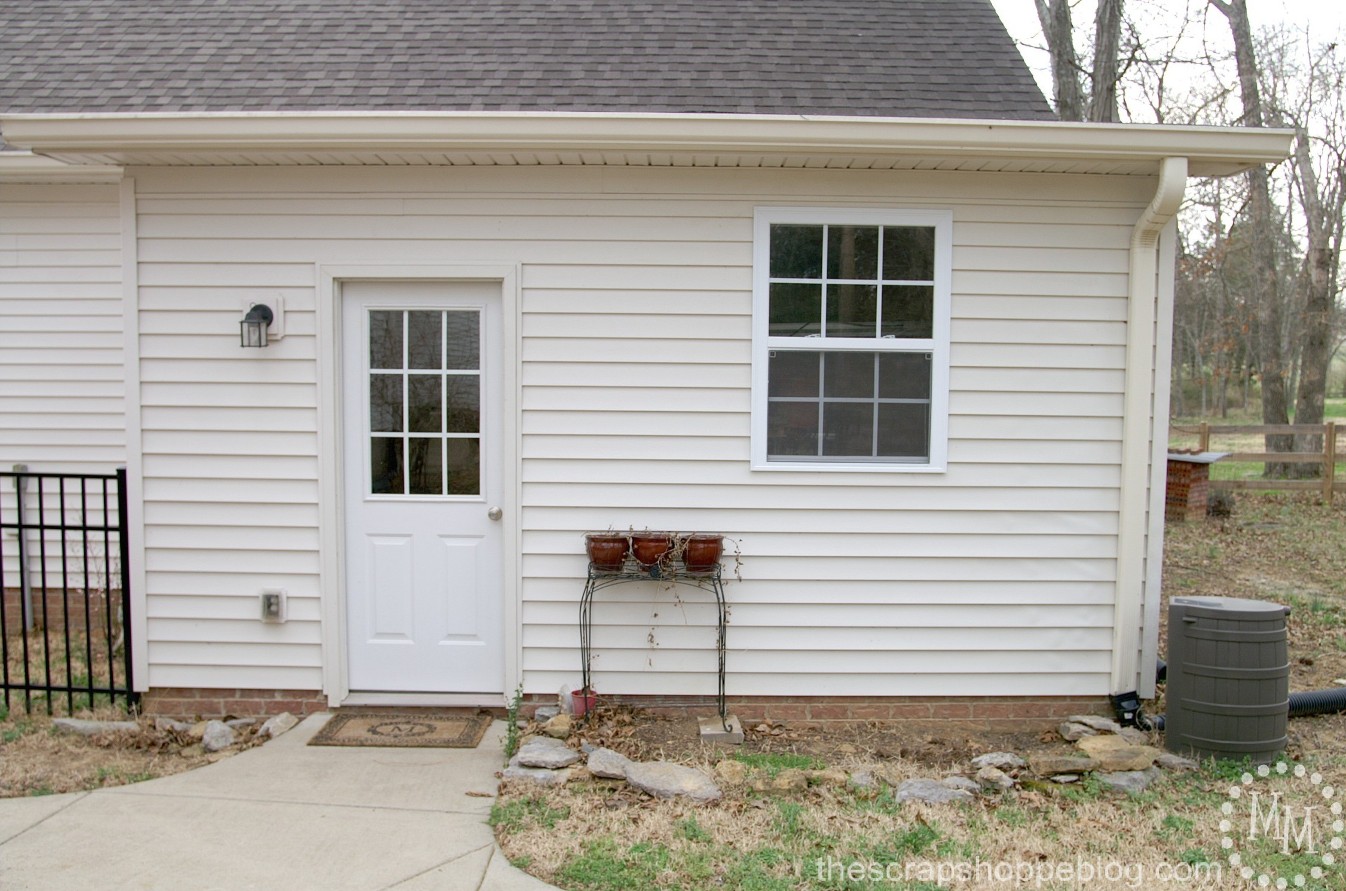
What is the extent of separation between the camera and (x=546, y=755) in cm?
417

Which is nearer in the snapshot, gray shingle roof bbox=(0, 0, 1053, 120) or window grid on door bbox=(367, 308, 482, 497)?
window grid on door bbox=(367, 308, 482, 497)

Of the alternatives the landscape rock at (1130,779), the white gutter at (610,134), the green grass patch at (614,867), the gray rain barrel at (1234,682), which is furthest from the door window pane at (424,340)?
the gray rain barrel at (1234,682)

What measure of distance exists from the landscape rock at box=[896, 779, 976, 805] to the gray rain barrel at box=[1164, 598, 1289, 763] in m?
1.21

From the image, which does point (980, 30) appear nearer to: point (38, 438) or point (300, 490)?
point (300, 490)

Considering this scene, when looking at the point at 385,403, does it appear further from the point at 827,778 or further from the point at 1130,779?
the point at 1130,779

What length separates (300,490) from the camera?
4.78 meters

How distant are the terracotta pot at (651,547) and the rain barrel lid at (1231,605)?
2285 millimetres

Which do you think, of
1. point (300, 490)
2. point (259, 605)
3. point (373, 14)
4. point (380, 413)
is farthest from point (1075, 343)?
point (373, 14)

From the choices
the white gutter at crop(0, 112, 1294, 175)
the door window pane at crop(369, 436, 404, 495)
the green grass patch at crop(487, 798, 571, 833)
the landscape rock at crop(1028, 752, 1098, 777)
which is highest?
the white gutter at crop(0, 112, 1294, 175)

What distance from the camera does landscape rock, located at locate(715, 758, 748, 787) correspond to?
400 cm

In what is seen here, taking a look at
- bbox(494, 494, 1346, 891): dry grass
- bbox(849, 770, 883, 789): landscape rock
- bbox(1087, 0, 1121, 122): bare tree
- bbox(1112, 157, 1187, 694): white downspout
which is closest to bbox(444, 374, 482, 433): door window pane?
bbox(494, 494, 1346, 891): dry grass

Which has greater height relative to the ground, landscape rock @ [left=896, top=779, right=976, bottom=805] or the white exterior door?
the white exterior door

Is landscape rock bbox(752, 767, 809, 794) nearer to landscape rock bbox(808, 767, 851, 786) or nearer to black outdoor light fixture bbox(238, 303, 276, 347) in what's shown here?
landscape rock bbox(808, 767, 851, 786)

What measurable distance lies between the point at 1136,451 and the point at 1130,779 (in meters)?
1.59
